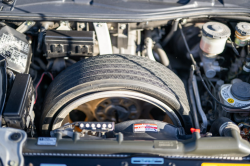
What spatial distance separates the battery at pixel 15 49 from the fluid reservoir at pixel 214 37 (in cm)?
141

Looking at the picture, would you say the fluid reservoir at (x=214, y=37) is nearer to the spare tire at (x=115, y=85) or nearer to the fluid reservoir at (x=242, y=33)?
the fluid reservoir at (x=242, y=33)

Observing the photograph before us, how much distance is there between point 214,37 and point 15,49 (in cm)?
153

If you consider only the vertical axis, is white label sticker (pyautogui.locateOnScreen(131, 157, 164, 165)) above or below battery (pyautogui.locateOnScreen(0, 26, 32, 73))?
below

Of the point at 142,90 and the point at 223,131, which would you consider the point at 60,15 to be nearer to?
the point at 142,90

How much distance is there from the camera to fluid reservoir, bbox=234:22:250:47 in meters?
2.17

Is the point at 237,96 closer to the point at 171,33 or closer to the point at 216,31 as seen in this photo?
the point at 216,31

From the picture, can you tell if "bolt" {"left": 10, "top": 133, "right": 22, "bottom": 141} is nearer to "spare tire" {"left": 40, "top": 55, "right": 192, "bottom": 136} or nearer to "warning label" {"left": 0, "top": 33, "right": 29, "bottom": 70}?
"spare tire" {"left": 40, "top": 55, "right": 192, "bottom": 136}

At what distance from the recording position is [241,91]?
2004 mm

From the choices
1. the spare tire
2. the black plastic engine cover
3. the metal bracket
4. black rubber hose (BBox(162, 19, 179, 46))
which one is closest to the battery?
the spare tire

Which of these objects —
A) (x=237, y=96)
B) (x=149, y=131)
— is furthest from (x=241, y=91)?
(x=149, y=131)

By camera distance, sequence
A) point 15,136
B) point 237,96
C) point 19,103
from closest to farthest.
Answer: point 15,136 < point 19,103 < point 237,96

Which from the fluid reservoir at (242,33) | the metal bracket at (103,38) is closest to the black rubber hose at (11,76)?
the metal bracket at (103,38)

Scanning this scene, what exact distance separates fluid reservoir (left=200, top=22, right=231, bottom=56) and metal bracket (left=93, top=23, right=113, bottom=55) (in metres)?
0.76

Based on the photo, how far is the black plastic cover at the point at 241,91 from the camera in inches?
78.0
